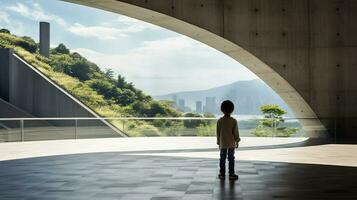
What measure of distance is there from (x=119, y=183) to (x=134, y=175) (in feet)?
3.55

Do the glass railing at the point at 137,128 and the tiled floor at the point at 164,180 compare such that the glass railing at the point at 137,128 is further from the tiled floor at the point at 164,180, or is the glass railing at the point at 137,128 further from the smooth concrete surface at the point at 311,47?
the tiled floor at the point at 164,180

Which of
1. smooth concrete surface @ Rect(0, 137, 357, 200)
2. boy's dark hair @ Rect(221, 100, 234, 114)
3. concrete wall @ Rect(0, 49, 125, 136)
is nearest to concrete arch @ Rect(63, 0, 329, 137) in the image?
smooth concrete surface @ Rect(0, 137, 357, 200)

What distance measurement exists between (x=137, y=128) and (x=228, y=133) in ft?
45.7

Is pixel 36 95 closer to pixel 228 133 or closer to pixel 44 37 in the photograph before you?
pixel 44 37

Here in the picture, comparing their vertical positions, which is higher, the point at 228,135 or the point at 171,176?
the point at 228,135

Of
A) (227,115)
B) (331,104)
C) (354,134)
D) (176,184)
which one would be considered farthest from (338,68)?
(176,184)

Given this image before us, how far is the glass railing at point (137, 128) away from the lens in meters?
20.2

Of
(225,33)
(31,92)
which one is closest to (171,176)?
(225,33)

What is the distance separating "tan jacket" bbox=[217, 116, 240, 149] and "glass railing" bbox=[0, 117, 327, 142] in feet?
37.9

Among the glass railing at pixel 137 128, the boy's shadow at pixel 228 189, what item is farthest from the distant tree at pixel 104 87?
the boy's shadow at pixel 228 189

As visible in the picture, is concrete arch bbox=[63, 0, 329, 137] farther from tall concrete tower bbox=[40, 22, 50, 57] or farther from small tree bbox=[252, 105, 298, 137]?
tall concrete tower bbox=[40, 22, 50, 57]

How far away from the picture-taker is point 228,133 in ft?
30.7

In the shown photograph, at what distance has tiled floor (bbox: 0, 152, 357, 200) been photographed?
291 inches

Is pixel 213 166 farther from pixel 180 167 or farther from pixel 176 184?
pixel 176 184
